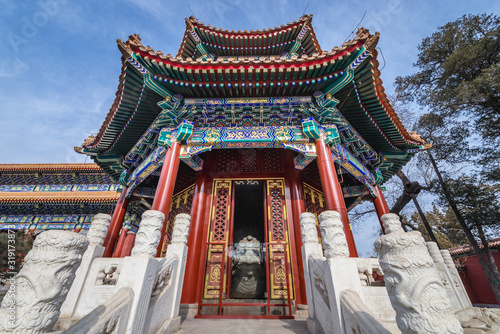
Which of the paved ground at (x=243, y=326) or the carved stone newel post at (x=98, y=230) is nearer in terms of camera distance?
the paved ground at (x=243, y=326)

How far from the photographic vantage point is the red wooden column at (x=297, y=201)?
17.8 ft

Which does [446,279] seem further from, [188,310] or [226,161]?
[226,161]

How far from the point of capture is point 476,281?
13203 mm

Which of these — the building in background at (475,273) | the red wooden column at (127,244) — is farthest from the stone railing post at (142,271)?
the building in background at (475,273)

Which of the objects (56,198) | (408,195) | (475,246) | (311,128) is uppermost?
(408,195)

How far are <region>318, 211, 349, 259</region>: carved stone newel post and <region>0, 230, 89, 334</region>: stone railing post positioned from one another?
2.63m

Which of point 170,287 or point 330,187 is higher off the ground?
point 330,187

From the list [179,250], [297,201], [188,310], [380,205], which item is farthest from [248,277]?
[380,205]

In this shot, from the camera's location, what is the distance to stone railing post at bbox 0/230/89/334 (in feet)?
4.70

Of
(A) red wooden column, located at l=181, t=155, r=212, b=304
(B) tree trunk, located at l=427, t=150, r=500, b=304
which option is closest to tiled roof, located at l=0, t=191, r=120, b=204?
(A) red wooden column, located at l=181, t=155, r=212, b=304

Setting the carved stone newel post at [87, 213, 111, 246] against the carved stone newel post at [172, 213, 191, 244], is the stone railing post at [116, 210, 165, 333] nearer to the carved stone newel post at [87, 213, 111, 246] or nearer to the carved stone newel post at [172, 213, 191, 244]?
the carved stone newel post at [172, 213, 191, 244]

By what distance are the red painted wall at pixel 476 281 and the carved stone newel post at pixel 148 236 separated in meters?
18.0

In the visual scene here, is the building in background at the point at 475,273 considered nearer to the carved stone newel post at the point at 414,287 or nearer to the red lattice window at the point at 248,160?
the red lattice window at the point at 248,160

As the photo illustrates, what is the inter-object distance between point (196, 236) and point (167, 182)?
5.39ft
